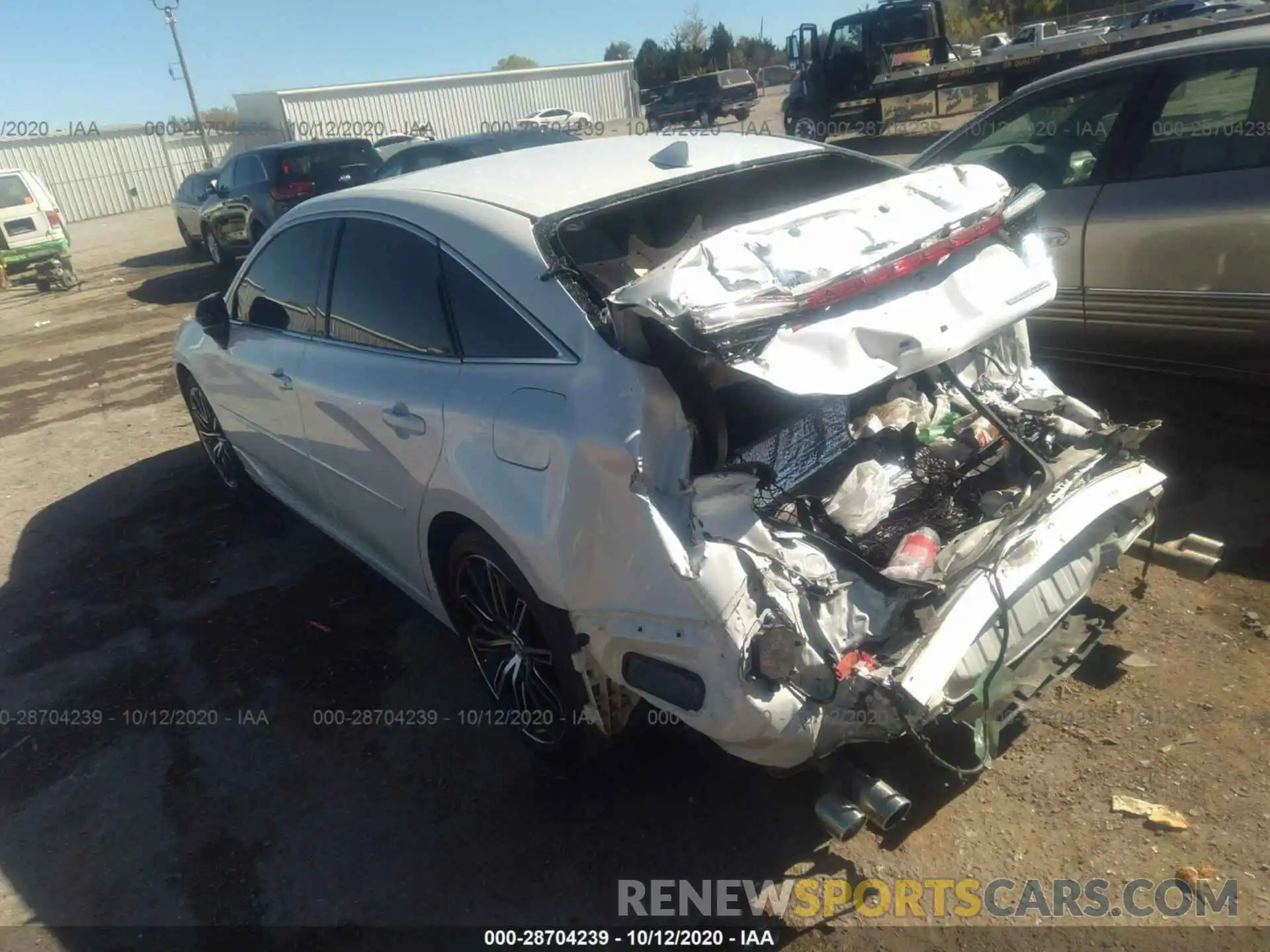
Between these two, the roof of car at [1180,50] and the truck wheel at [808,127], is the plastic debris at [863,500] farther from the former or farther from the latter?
the truck wheel at [808,127]

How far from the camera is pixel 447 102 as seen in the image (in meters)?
38.6

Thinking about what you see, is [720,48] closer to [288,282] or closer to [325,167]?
[325,167]

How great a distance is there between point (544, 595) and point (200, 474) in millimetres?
4301

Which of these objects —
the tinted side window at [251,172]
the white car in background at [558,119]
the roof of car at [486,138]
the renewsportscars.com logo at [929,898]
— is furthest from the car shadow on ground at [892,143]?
the white car in background at [558,119]

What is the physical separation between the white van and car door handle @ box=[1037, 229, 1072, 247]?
632 inches

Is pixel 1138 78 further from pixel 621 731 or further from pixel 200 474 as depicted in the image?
pixel 200 474

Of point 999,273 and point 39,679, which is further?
point 39,679

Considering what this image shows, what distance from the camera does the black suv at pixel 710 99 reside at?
29438 mm

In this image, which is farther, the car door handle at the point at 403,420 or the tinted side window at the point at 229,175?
the tinted side window at the point at 229,175

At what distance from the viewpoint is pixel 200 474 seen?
234 inches

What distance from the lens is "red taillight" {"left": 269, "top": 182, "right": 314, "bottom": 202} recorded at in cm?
1223

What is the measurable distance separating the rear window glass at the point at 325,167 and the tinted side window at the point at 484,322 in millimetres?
10375

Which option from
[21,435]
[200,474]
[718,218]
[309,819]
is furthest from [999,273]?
[21,435]

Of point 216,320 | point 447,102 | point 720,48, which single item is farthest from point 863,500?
point 720,48
